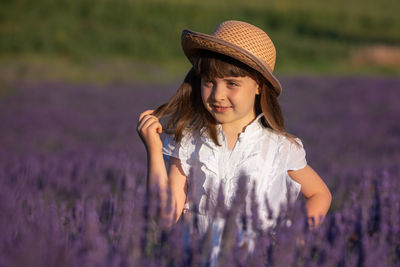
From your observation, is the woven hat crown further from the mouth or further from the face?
the mouth

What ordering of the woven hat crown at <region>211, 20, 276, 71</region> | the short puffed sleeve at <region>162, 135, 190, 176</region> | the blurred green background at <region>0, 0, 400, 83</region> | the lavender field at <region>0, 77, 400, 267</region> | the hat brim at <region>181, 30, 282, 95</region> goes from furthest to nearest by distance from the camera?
1. the blurred green background at <region>0, 0, 400, 83</region>
2. the short puffed sleeve at <region>162, 135, 190, 176</region>
3. the woven hat crown at <region>211, 20, 276, 71</region>
4. the hat brim at <region>181, 30, 282, 95</region>
5. the lavender field at <region>0, 77, 400, 267</region>

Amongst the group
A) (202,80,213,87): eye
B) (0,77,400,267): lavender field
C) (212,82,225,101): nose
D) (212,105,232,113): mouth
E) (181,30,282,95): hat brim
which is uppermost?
(181,30,282,95): hat brim

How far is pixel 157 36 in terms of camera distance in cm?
2353

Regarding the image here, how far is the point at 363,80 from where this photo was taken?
1223 cm

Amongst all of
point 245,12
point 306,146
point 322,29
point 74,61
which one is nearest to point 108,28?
point 74,61

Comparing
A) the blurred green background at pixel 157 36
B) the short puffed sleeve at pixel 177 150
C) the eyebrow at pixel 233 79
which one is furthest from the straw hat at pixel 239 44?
the blurred green background at pixel 157 36

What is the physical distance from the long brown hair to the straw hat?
7 cm

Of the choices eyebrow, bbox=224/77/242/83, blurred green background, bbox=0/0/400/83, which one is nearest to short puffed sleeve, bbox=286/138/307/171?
eyebrow, bbox=224/77/242/83

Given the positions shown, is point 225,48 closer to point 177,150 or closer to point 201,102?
point 201,102

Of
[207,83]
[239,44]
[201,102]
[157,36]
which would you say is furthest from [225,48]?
[157,36]

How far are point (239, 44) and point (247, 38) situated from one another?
0.18 feet

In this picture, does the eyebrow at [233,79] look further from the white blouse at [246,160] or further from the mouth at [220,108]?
the white blouse at [246,160]

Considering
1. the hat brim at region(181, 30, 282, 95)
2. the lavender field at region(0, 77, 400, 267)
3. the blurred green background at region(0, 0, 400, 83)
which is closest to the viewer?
the lavender field at region(0, 77, 400, 267)

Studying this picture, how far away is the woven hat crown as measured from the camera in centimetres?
206
